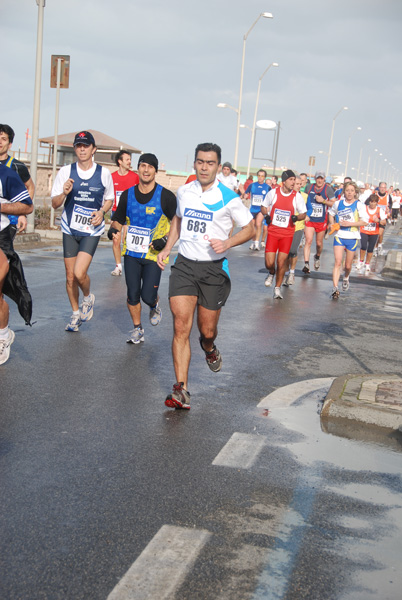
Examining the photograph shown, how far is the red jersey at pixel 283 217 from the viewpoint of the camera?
13312 mm

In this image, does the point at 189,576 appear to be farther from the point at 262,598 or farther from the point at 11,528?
the point at 11,528

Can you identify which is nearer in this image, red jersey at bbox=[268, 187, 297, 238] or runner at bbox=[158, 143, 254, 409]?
runner at bbox=[158, 143, 254, 409]

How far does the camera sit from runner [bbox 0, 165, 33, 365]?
6824mm

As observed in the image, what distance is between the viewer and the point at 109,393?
6.33 m

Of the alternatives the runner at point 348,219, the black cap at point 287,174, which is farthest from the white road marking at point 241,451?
the runner at point 348,219

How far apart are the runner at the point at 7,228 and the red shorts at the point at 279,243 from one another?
22.6 ft

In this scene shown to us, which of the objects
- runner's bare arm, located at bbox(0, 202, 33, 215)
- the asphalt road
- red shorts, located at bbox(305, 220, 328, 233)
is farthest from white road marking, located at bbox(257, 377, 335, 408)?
red shorts, located at bbox(305, 220, 328, 233)

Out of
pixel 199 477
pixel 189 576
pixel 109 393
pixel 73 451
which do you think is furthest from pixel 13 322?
pixel 189 576

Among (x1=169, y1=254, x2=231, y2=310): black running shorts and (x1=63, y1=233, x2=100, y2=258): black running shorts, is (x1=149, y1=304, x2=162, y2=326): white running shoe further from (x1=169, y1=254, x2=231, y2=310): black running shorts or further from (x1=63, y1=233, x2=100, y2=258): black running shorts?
(x1=169, y1=254, x2=231, y2=310): black running shorts

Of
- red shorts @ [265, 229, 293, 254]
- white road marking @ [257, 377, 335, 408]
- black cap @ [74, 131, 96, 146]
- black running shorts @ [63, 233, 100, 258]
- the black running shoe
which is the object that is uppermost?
black cap @ [74, 131, 96, 146]

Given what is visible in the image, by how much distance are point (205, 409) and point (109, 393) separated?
774 mm

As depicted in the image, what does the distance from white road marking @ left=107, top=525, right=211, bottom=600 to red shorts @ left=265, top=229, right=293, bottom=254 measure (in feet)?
32.2

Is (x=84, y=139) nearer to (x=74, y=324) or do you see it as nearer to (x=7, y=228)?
(x=7, y=228)

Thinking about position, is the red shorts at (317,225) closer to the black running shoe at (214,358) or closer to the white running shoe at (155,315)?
the white running shoe at (155,315)
